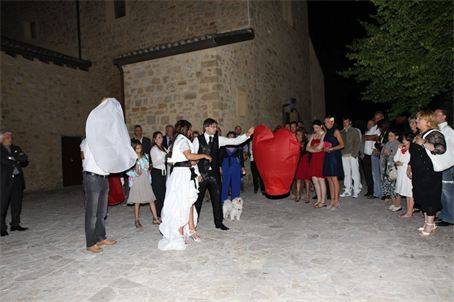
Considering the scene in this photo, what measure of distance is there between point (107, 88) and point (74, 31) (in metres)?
3.89

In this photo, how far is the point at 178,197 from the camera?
468 cm

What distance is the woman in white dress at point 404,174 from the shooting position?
580 cm

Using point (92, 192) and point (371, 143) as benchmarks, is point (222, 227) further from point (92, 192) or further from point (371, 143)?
point (371, 143)

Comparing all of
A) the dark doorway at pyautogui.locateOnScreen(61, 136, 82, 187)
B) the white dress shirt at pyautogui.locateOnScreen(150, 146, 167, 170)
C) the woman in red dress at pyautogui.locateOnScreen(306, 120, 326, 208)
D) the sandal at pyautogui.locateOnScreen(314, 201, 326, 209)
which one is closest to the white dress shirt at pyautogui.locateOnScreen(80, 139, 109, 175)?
the white dress shirt at pyautogui.locateOnScreen(150, 146, 167, 170)

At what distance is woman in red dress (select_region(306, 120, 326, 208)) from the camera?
6.78m

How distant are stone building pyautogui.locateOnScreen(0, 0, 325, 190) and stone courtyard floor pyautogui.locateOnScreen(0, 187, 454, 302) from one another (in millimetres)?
5711

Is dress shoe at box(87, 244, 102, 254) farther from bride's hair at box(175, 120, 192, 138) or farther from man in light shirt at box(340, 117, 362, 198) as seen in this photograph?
man in light shirt at box(340, 117, 362, 198)

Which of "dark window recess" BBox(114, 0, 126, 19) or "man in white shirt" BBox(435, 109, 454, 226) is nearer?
"man in white shirt" BBox(435, 109, 454, 226)

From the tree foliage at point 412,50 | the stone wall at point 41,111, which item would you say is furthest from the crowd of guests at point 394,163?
the stone wall at point 41,111

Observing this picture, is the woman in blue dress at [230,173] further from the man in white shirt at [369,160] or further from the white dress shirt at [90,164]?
the man in white shirt at [369,160]

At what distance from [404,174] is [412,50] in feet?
18.3

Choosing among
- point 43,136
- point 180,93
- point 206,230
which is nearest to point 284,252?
point 206,230

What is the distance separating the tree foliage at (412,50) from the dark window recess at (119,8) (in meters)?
11.4

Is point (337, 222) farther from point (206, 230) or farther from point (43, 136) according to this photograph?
point (43, 136)
